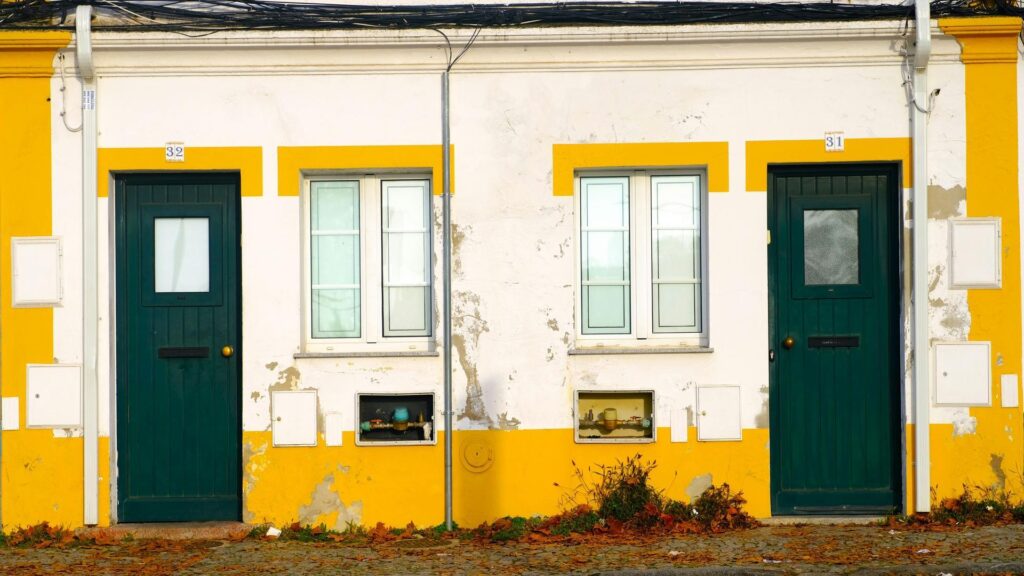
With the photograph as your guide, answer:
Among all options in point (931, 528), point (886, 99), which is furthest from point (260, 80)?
point (931, 528)

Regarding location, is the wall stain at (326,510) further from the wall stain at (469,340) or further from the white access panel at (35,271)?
the white access panel at (35,271)

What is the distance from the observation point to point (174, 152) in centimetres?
887

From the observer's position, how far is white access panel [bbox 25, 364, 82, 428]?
879 centimetres

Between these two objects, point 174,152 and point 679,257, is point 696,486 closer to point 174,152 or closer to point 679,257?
point 679,257

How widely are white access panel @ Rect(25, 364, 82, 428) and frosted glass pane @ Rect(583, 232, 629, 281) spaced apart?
3.93 metres

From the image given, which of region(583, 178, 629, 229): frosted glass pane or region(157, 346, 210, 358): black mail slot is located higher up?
region(583, 178, 629, 229): frosted glass pane

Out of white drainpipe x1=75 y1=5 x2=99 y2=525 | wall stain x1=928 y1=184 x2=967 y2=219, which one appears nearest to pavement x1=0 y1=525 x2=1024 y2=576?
white drainpipe x1=75 y1=5 x2=99 y2=525

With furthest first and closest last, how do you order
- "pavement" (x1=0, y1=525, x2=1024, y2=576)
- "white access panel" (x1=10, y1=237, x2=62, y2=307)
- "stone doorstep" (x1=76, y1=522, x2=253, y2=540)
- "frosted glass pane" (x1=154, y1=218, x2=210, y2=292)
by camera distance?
"frosted glass pane" (x1=154, y1=218, x2=210, y2=292), "white access panel" (x1=10, y1=237, x2=62, y2=307), "stone doorstep" (x1=76, y1=522, x2=253, y2=540), "pavement" (x1=0, y1=525, x2=1024, y2=576)

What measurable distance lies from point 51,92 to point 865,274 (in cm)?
631

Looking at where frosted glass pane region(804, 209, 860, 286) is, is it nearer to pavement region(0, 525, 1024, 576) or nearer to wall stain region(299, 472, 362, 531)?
pavement region(0, 525, 1024, 576)

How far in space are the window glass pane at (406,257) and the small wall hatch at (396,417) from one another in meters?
0.51

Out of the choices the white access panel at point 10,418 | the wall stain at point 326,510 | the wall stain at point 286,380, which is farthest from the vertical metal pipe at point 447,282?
the white access panel at point 10,418

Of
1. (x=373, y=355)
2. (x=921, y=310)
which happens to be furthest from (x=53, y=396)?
(x=921, y=310)

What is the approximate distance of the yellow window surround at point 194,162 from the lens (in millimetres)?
8859
